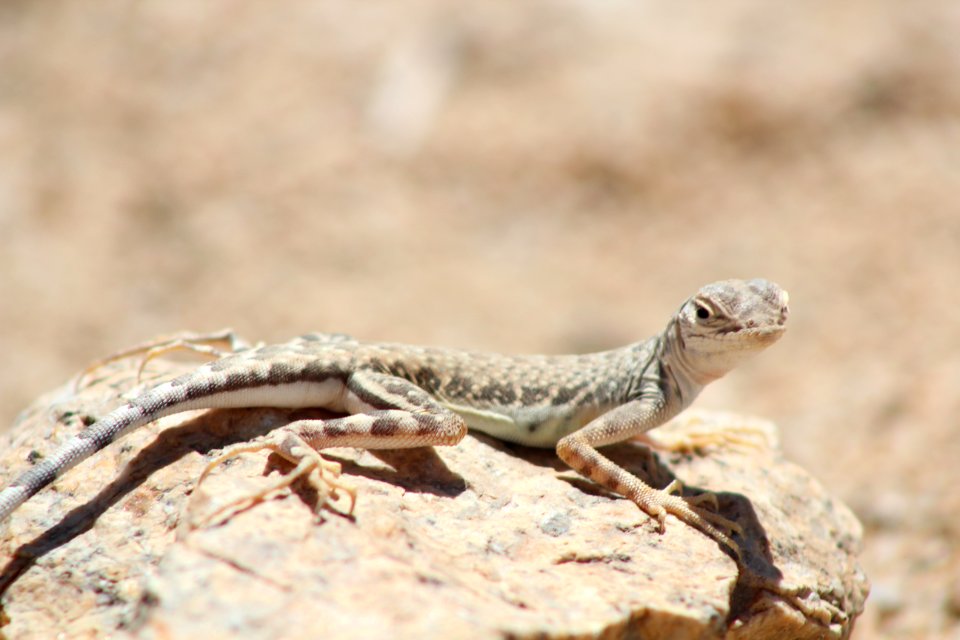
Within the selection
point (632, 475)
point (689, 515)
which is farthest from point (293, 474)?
point (689, 515)

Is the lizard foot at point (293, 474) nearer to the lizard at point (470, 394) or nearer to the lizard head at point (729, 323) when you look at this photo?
the lizard at point (470, 394)

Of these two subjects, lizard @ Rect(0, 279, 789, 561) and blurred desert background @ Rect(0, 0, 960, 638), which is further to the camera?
blurred desert background @ Rect(0, 0, 960, 638)

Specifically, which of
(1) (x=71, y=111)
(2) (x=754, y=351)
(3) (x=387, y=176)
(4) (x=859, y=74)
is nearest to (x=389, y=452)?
(2) (x=754, y=351)

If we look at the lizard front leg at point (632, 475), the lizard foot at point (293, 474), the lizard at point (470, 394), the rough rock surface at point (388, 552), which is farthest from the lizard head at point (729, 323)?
the lizard foot at point (293, 474)

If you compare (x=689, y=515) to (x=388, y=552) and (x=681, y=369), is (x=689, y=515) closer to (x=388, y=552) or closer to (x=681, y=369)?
(x=681, y=369)

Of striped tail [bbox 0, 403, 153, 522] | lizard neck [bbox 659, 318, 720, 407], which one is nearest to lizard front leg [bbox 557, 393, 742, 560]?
lizard neck [bbox 659, 318, 720, 407]

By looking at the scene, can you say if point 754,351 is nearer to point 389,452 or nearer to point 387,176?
point 389,452

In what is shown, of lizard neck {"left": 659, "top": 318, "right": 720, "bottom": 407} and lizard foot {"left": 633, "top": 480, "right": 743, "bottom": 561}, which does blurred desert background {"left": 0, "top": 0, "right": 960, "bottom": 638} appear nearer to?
lizard neck {"left": 659, "top": 318, "right": 720, "bottom": 407}

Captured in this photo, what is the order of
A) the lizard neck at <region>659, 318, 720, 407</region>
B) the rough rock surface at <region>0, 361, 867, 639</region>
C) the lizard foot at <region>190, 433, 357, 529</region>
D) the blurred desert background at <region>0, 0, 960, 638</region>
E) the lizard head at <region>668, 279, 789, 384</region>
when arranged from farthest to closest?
the blurred desert background at <region>0, 0, 960, 638</region> < the lizard neck at <region>659, 318, 720, 407</region> < the lizard head at <region>668, 279, 789, 384</region> < the lizard foot at <region>190, 433, 357, 529</region> < the rough rock surface at <region>0, 361, 867, 639</region>
